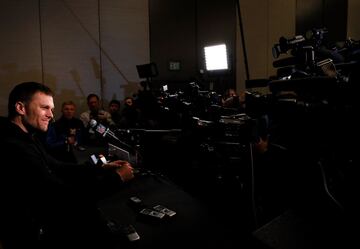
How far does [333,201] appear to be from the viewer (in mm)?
1061

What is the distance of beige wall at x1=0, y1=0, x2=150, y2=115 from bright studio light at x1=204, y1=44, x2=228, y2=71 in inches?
41.3

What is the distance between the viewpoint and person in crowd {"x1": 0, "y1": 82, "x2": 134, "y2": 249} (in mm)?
1190

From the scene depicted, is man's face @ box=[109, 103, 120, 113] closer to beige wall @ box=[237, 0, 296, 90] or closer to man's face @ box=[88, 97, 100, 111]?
man's face @ box=[88, 97, 100, 111]

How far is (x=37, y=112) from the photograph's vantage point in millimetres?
1477

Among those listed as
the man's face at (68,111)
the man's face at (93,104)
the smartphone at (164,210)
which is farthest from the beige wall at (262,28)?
the smartphone at (164,210)

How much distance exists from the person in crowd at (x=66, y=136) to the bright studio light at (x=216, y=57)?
2317mm

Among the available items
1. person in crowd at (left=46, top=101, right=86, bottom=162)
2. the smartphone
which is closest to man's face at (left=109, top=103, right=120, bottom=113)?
person in crowd at (left=46, top=101, right=86, bottom=162)

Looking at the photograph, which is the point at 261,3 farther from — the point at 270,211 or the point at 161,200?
the point at 161,200

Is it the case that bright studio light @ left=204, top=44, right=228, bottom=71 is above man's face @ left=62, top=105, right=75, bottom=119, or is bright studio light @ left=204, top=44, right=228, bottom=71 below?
above

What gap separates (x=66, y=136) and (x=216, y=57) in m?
2.67

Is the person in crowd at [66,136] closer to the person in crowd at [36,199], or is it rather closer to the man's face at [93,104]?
the man's face at [93,104]

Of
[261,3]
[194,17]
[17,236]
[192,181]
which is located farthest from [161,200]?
[261,3]

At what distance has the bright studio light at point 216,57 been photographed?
497 centimetres

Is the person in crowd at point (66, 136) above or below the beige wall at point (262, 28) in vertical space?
below
